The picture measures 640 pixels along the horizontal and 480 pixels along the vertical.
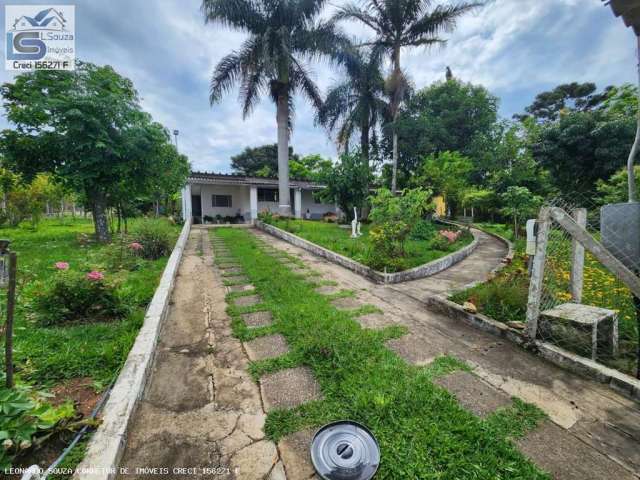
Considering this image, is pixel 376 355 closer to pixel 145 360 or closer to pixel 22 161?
pixel 145 360

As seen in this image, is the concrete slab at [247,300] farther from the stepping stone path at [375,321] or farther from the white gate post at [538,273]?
the white gate post at [538,273]

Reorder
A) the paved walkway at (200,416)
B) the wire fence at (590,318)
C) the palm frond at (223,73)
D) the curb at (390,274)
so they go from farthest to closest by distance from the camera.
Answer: the palm frond at (223,73)
the curb at (390,274)
the wire fence at (590,318)
the paved walkway at (200,416)

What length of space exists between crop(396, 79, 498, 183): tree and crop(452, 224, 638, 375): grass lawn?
12.6 m

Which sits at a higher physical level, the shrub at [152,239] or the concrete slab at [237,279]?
the shrub at [152,239]

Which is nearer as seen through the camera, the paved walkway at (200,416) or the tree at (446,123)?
the paved walkway at (200,416)

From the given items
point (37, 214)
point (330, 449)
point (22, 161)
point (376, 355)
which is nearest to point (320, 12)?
point (22, 161)

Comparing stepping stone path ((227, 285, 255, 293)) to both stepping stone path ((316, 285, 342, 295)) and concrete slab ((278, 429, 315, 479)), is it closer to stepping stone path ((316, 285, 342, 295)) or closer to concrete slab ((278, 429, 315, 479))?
stepping stone path ((316, 285, 342, 295))

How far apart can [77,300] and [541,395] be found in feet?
16.8

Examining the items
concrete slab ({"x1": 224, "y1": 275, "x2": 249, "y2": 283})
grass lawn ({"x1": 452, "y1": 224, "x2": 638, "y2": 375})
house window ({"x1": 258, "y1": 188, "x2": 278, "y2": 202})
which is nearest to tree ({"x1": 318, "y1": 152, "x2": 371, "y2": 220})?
house window ({"x1": 258, "y1": 188, "x2": 278, "y2": 202})

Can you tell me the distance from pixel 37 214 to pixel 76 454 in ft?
63.4

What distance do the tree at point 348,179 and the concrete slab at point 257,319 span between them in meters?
9.93

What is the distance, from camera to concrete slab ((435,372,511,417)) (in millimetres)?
2020

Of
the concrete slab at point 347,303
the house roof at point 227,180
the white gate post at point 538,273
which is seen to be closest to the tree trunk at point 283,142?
the house roof at point 227,180

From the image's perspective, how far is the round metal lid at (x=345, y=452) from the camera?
1.48m
